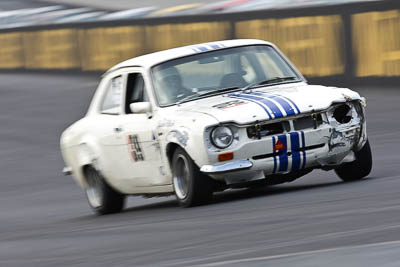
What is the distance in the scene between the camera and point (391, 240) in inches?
227

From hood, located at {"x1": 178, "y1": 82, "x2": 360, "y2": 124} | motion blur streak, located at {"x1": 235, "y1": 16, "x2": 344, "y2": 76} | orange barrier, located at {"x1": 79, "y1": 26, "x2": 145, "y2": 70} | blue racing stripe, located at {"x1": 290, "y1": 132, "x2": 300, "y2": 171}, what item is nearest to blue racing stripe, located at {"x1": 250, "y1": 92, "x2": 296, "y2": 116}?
hood, located at {"x1": 178, "y1": 82, "x2": 360, "y2": 124}

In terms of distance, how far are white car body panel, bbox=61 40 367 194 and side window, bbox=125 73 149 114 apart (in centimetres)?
7

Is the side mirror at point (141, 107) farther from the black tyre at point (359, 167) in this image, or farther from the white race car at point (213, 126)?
the black tyre at point (359, 167)

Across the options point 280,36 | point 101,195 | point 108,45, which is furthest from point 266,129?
point 108,45

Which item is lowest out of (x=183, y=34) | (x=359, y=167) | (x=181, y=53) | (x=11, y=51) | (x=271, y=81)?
(x=11, y=51)

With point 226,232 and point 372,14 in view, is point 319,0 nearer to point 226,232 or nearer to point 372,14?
point 372,14

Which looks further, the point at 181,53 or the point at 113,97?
the point at 113,97

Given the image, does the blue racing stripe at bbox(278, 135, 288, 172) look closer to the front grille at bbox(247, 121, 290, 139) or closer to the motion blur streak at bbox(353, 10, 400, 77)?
the front grille at bbox(247, 121, 290, 139)

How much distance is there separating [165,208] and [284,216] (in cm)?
262

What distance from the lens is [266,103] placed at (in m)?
Result: 8.82

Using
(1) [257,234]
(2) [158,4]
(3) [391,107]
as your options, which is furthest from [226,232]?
(2) [158,4]

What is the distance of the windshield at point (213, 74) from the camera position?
955 centimetres

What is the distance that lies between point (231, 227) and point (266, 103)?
1.73m

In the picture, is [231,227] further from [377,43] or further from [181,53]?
[377,43]
